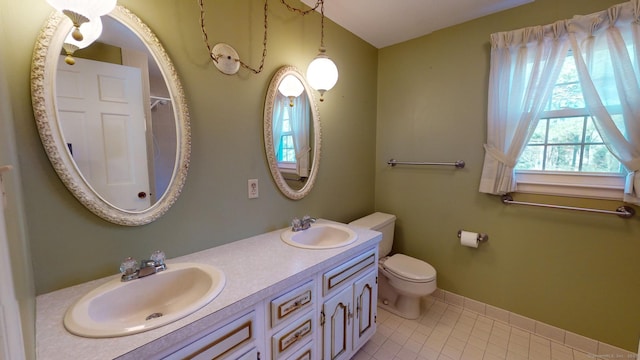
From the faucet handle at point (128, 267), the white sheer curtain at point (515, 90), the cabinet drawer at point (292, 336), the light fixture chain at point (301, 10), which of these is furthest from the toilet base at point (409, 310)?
the light fixture chain at point (301, 10)

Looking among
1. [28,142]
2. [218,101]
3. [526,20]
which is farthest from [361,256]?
[526,20]

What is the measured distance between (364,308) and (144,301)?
1197 millimetres

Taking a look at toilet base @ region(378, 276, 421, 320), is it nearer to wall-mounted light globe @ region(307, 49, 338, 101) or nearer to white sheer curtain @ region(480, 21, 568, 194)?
white sheer curtain @ region(480, 21, 568, 194)

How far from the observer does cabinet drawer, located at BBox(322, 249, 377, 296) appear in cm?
128

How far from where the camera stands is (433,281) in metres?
1.92

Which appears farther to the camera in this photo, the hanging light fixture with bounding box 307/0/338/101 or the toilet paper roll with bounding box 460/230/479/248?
the toilet paper roll with bounding box 460/230/479/248

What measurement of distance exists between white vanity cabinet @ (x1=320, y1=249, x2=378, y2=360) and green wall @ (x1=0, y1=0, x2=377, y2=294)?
0.56 m

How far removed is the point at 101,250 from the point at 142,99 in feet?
2.13

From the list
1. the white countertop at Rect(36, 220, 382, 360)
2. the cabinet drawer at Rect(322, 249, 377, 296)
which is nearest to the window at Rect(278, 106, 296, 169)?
the white countertop at Rect(36, 220, 382, 360)

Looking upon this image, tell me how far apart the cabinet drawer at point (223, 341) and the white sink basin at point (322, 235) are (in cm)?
62

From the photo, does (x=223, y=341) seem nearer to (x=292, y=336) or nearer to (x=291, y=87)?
(x=292, y=336)

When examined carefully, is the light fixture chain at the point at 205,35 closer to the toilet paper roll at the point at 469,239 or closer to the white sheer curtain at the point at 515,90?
the white sheer curtain at the point at 515,90

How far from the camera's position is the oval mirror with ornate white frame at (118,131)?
2.92 feet

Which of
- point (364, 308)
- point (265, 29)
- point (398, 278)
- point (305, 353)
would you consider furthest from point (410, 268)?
point (265, 29)
